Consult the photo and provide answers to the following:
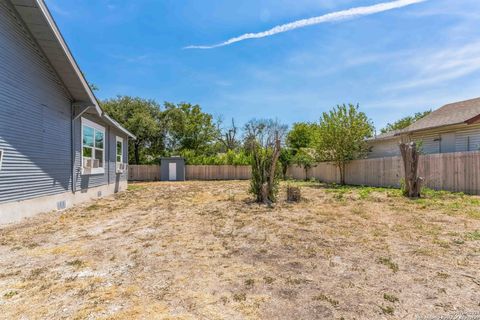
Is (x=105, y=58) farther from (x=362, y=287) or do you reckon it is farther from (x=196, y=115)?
(x=362, y=287)

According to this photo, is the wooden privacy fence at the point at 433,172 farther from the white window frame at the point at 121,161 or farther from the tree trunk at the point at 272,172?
the white window frame at the point at 121,161

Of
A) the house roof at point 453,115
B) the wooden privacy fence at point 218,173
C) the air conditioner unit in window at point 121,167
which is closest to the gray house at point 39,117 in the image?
the air conditioner unit in window at point 121,167

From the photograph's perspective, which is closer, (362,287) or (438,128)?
(362,287)

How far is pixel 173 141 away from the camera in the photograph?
26562mm

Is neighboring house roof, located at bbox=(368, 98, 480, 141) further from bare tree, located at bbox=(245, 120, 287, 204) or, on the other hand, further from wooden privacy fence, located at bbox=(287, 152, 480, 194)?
bare tree, located at bbox=(245, 120, 287, 204)

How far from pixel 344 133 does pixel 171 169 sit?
1418 cm

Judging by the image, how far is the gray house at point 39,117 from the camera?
208 inches

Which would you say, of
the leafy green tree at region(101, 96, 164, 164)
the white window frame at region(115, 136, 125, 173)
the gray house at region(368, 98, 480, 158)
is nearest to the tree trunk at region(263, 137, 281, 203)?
the white window frame at region(115, 136, 125, 173)

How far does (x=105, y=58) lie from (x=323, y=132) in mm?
13742

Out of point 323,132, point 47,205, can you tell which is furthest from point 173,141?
point 47,205

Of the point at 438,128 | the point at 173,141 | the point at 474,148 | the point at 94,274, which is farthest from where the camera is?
the point at 173,141

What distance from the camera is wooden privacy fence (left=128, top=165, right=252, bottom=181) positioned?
2253 cm

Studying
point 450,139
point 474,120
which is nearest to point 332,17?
point 474,120

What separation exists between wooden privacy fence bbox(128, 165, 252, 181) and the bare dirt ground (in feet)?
56.2
